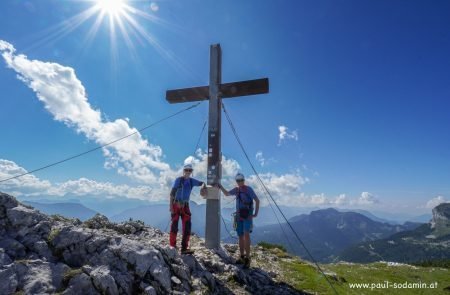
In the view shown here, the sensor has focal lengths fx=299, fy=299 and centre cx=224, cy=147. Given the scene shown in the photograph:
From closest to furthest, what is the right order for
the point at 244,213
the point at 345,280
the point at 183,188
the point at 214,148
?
the point at 183,188 < the point at 244,213 < the point at 214,148 < the point at 345,280

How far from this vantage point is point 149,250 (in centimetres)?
802

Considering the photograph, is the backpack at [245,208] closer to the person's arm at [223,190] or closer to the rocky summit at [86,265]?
the person's arm at [223,190]

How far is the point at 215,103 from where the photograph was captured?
13.3 meters

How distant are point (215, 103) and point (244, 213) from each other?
16.4 ft

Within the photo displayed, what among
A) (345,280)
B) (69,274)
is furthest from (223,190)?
(345,280)

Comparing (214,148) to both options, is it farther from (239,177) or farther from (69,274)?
(69,274)

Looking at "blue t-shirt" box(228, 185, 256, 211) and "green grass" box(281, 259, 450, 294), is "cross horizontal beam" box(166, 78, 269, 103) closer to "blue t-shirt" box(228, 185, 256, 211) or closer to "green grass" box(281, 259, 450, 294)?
"blue t-shirt" box(228, 185, 256, 211)

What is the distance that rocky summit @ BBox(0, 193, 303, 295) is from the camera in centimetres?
624

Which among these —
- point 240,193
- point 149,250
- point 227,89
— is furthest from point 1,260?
point 227,89

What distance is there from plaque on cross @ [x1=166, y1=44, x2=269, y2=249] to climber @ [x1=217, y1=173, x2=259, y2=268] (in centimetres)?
91

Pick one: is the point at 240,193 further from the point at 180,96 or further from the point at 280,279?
the point at 180,96

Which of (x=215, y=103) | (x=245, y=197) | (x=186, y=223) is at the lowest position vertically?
(x=186, y=223)

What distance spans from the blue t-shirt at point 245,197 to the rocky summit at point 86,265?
265cm

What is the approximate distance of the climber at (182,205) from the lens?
1056 cm
